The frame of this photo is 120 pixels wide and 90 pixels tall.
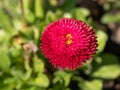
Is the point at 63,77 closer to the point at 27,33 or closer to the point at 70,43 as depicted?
the point at 27,33

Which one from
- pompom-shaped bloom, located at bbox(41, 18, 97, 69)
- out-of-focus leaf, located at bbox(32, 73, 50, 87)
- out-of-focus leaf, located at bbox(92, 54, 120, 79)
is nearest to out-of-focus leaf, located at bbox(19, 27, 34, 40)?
out-of-focus leaf, located at bbox(32, 73, 50, 87)

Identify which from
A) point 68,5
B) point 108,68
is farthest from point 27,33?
point 108,68

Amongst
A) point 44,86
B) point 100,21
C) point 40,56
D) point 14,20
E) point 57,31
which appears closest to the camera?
point 57,31

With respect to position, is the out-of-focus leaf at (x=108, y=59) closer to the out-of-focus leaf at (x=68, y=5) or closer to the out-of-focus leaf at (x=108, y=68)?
the out-of-focus leaf at (x=108, y=68)

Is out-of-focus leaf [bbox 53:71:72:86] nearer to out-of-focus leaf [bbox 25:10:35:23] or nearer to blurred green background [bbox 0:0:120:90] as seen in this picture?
blurred green background [bbox 0:0:120:90]

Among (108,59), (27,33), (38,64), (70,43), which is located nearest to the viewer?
(70,43)

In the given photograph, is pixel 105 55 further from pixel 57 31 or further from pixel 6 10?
pixel 57 31

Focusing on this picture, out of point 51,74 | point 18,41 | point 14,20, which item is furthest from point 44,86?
point 14,20
